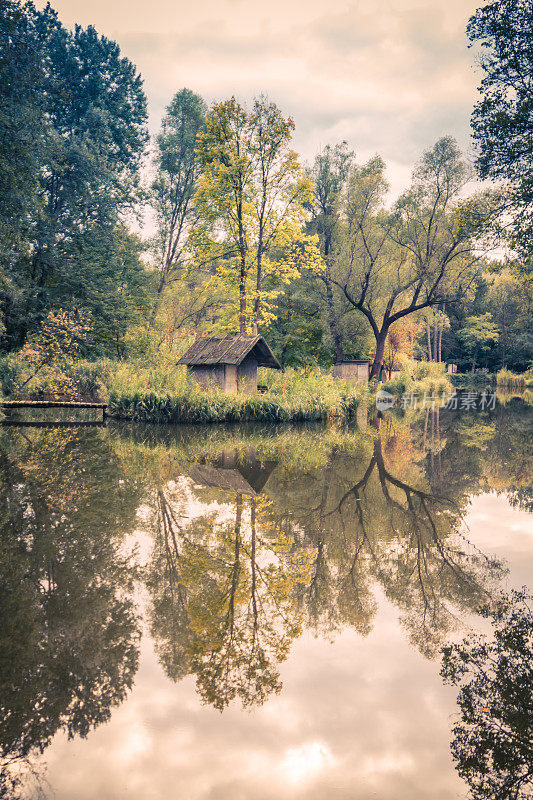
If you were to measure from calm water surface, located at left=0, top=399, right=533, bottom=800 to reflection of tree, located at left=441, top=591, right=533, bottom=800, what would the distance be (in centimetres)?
10

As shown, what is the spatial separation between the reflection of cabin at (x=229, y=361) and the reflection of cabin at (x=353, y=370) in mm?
18378

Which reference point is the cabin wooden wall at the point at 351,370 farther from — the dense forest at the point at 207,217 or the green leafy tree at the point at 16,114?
the green leafy tree at the point at 16,114

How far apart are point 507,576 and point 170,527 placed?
12.7 feet

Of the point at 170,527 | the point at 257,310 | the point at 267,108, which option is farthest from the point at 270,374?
the point at 170,527

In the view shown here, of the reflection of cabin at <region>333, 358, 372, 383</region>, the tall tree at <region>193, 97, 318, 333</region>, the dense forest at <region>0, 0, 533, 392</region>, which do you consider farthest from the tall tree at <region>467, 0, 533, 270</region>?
the reflection of cabin at <region>333, 358, 372, 383</region>

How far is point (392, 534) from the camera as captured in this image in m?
6.20

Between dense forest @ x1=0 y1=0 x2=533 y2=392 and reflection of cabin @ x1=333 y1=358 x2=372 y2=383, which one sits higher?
dense forest @ x1=0 y1=0 x2=533 y2=392

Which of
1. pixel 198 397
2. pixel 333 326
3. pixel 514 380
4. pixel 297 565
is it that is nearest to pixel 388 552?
pixel 297 565

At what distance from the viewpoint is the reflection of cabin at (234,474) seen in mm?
8852

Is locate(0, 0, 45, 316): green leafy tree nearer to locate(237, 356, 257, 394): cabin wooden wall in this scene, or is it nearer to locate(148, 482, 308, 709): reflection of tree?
locate(237, 356, 257, 394): cabin wooden wall

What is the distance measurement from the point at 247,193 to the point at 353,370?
2153cm

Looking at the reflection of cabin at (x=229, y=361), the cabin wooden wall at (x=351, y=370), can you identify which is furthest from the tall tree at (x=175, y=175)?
the reflection of cabin at (x=229, y=361)

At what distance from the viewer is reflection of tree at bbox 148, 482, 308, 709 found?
3270 mm

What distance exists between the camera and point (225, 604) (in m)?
4.21
